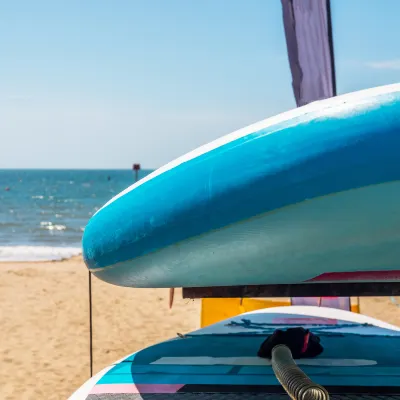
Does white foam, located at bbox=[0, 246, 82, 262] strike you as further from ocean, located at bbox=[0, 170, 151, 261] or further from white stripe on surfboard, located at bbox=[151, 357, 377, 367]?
white stripe on surfboard, located at bbox=[151, 357, 377, 367]

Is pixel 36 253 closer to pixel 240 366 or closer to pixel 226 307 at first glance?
pixel 226 307

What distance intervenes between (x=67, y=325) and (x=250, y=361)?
6.17m

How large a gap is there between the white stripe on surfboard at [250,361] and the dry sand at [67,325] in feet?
10.5

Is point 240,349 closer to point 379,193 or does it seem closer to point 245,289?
point 245,289

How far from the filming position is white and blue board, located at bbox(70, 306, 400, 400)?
8.21 ft

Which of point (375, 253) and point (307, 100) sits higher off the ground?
point (307, 100)

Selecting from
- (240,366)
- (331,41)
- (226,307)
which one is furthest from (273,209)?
(226,307)

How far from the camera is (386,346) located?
10.5ft

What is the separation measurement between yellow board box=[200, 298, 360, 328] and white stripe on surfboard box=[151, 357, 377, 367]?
2.50 m

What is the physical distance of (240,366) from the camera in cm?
284

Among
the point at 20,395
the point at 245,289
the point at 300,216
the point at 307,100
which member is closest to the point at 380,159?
the point at 300,216

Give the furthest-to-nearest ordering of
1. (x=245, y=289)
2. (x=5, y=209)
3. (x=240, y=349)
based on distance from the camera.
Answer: (x=5, y=209), (x=240, y=349), (x=245, y=289)

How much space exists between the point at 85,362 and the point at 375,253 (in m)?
5.78

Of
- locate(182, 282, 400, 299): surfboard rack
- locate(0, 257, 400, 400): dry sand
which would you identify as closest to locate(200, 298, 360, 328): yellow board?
locate(0, 257, 400, 400): dry sand
